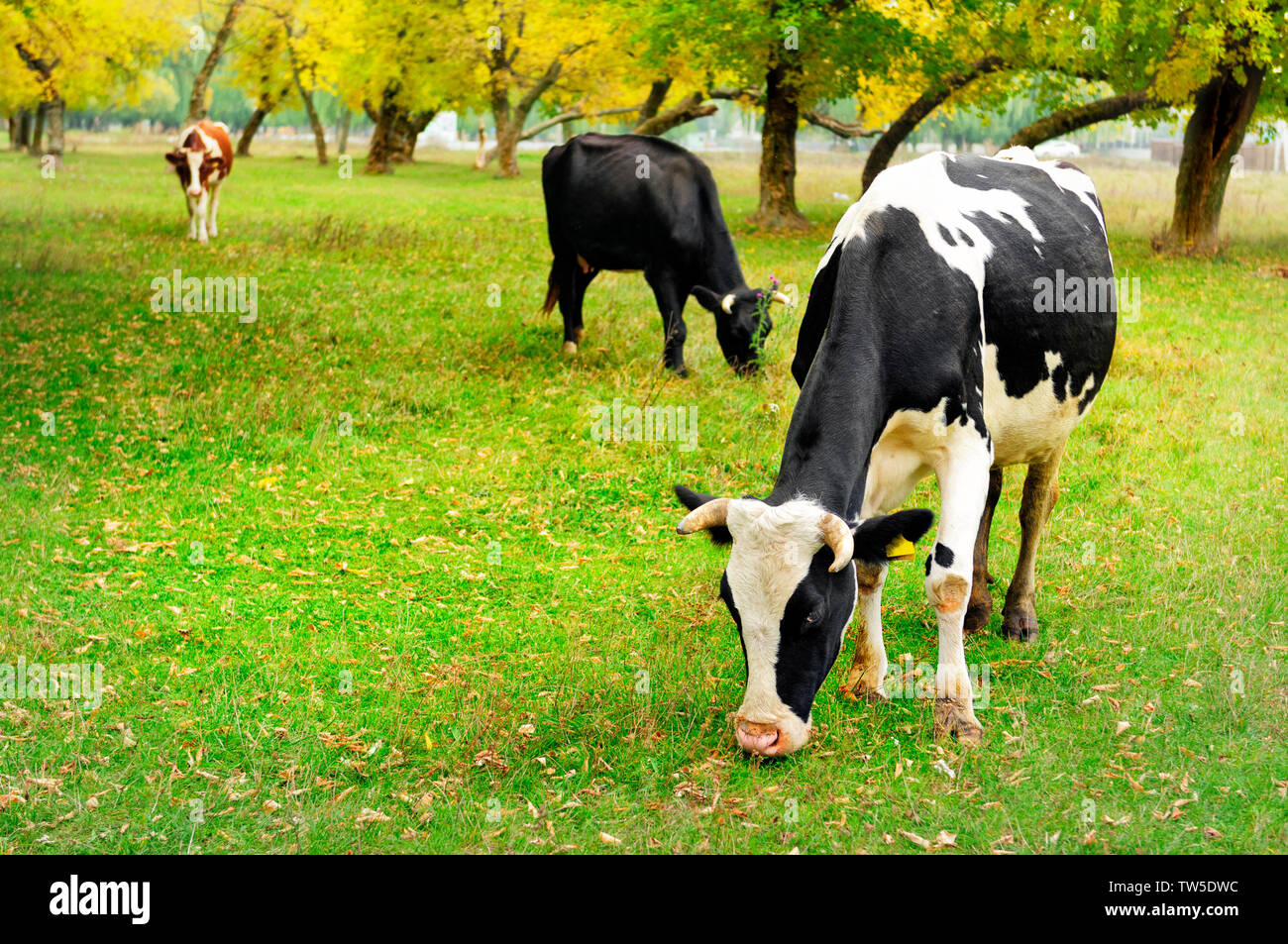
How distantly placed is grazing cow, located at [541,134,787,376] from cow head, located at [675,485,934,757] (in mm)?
7521

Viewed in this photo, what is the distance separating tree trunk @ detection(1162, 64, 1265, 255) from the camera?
22688 millimetres

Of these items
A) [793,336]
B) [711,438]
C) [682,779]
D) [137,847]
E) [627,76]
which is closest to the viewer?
[137,847]

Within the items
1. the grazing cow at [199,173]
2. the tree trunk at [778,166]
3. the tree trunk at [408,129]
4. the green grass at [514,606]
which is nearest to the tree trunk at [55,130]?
the tree trunk at [408,129]

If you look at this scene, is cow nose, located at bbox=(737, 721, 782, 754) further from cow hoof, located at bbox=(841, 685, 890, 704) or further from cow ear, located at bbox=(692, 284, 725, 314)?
cow ear, located at bbox=(692, 284, 725, 314)

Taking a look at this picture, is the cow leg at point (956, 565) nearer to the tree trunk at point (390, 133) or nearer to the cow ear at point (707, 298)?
the cow ear at point (707, 298)

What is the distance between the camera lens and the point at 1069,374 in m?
6.60

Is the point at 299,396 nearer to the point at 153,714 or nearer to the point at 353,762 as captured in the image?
the point at 153,714

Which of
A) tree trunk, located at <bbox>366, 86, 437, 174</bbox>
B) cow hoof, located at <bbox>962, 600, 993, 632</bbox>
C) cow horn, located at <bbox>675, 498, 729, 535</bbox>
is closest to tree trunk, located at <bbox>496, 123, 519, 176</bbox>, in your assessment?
tree trunk, located at <bbox>366, 86, 437, 174</bbox>

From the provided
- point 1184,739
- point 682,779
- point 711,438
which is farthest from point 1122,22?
point 682,779

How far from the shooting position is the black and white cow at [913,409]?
4.98m

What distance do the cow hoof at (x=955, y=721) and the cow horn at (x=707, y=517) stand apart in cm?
172

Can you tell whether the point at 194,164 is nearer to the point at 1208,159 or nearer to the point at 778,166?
the point at 778,166

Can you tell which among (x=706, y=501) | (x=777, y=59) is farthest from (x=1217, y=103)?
(x=706, y=501)

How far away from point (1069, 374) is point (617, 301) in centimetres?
1081
